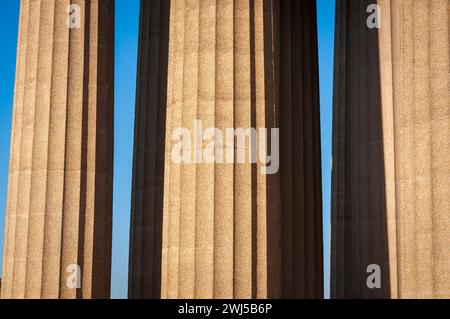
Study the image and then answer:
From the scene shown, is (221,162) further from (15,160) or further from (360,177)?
(360,177)

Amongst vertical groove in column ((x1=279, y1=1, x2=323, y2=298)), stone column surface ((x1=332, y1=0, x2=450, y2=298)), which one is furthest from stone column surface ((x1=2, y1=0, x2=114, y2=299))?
stone column surface ((x1=332, y1=0, x2=450, y2=298))

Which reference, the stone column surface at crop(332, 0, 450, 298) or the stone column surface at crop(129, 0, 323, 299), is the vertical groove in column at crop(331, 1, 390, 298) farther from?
the stone column surface at crop(129, 0, 323, 299)

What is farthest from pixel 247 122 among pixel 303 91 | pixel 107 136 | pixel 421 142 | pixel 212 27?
pixel 303 91

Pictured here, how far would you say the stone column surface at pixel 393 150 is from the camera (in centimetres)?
5447

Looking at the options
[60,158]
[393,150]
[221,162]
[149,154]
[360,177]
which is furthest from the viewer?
[149,154]

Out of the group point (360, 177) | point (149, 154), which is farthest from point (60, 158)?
point (360, 177)

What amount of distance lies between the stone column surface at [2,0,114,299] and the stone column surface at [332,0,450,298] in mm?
26616

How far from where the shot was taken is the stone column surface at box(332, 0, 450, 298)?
5447 cm

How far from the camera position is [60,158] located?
72.0 metres

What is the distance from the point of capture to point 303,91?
288 ft

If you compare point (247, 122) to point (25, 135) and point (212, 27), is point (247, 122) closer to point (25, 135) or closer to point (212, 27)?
point (212, 27)

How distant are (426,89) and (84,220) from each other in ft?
107

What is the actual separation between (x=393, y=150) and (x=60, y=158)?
35507 mm

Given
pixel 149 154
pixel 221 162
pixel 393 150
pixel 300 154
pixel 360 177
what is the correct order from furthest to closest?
pixel 149 154 < pixel 360 177 < pixel 393 150 < pixel 300 154 < pixel 221 162
